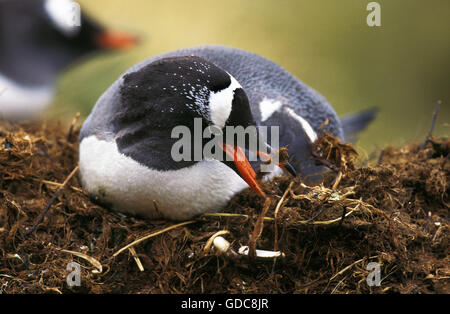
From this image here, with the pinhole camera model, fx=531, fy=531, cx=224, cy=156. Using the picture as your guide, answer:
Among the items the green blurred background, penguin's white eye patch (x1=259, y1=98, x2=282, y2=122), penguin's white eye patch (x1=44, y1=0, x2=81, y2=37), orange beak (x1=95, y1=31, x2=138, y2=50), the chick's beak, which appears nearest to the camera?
the chick's beak

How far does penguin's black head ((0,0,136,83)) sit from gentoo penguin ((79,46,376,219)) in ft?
5.08

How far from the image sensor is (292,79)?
214cm

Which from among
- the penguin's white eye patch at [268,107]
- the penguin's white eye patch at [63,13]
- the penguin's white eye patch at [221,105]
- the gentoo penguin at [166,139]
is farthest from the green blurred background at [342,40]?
the penguin's white eye patch at [221,105]

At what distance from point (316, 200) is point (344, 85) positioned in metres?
2.59

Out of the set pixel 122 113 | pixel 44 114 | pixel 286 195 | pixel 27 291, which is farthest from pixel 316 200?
pixel 44 114

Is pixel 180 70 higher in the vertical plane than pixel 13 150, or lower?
higher

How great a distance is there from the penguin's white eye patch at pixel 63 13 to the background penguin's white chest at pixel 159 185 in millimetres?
1603

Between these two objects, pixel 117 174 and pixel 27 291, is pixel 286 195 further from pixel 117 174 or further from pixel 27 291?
pixel 27 291

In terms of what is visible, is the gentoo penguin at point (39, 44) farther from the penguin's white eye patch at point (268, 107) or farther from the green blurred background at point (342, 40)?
the penguin's white eye patch at point (268, 107)

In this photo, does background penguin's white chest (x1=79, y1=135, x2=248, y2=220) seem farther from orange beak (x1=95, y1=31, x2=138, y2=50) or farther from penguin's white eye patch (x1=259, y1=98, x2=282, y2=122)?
orange beak (x1=95, y1=31, x2=138, y2=50)

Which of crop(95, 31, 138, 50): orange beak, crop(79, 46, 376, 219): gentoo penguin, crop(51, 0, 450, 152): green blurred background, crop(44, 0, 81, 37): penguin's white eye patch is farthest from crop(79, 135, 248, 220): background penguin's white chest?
crop(51, 0, 450, 152): green blurred background

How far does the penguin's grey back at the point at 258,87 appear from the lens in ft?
6.26

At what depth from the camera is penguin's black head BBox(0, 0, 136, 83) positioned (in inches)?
125

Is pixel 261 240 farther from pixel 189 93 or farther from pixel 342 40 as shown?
pixel 342 40
